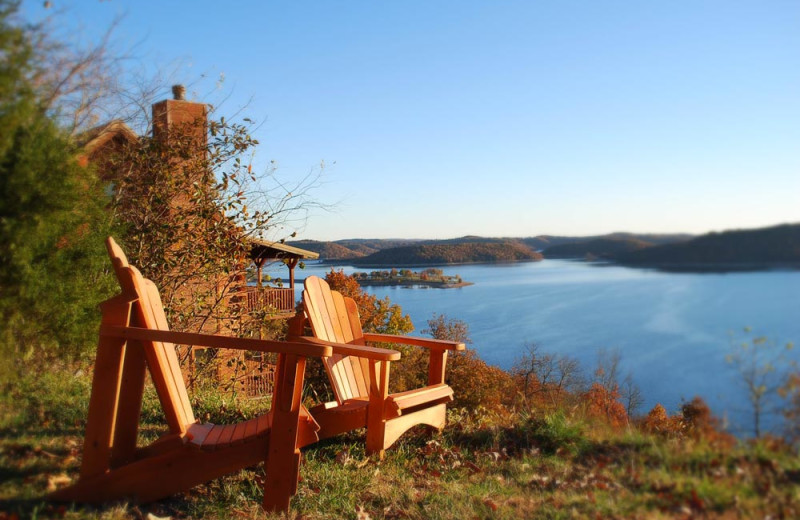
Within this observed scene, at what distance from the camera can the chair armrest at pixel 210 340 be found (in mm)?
2742

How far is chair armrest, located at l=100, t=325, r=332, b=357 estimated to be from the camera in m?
2.74

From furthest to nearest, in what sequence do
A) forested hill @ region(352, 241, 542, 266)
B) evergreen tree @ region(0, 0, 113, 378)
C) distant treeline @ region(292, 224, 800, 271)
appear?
forested hill @ region(352, 241, 542, 266) < evergreen tree @ region(0, 0, 113, 378) < distant treeline @ region(292, 224, 800, 271)

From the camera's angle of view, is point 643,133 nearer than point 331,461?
Yes

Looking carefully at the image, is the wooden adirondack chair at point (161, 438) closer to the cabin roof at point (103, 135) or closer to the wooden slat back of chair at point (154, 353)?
the wooden slat back of chair at point (154, 353)

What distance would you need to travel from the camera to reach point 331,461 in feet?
11.8

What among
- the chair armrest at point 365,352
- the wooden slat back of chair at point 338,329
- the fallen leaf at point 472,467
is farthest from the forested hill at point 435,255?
the chair armrest at point 365,352

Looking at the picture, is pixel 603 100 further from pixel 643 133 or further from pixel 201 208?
pixel 201 208

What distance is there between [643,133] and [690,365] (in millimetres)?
920

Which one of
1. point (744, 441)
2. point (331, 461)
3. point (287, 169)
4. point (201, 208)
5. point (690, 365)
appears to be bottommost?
point (331, 461)

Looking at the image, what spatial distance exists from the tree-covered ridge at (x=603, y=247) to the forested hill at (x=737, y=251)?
0.13m

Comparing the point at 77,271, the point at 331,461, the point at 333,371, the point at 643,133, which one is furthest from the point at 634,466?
the point at 77,271

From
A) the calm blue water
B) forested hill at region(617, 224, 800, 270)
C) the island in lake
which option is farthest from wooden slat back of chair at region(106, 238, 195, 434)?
the island in lake

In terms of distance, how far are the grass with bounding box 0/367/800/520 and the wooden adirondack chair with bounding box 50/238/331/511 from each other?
12 centimetres

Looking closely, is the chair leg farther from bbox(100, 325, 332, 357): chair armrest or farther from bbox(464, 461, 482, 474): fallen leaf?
bbox(100, 325, 332, 357): chair armrest
